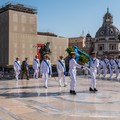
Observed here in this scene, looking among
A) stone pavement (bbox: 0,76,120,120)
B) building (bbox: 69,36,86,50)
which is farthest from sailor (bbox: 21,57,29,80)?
building (bbox: 69,36,86,50)

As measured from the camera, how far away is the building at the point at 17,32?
230 ft

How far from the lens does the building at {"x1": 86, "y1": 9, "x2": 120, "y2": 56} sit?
12131 cm

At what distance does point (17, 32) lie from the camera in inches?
2835

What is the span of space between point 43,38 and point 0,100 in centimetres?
6860

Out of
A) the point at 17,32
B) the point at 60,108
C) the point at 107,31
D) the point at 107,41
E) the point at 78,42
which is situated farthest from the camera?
the point at 78,42

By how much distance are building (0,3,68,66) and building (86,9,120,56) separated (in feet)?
167

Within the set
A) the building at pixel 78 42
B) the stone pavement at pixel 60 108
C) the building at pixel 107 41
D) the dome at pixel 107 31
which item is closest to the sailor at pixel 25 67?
the stone pavement at pixel 60 108

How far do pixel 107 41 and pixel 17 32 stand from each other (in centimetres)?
5953

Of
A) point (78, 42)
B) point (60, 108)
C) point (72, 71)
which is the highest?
point (78, 42)

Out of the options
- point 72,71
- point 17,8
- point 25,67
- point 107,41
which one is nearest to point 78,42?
point 107,41

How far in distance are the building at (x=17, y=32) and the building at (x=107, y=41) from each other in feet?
167

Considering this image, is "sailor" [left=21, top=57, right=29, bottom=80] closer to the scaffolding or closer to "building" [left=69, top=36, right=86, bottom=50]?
the scaffolding

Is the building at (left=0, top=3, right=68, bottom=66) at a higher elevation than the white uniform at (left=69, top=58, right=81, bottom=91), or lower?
higher

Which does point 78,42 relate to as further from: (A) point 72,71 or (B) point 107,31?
(A) point 72,71
